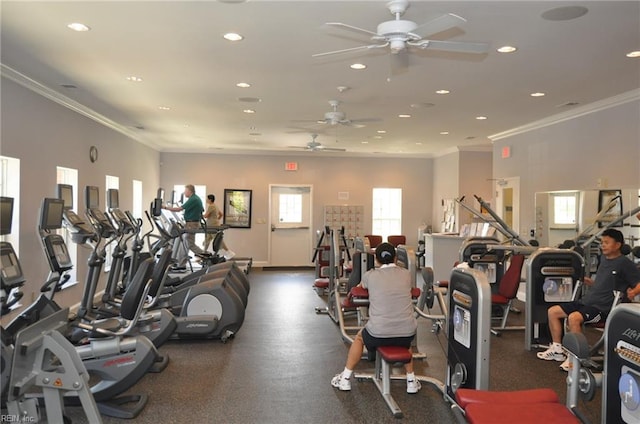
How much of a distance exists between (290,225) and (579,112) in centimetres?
717

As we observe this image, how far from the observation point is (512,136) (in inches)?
340

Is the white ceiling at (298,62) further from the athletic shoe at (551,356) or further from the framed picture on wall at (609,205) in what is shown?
the athletic shoe at (551,356)

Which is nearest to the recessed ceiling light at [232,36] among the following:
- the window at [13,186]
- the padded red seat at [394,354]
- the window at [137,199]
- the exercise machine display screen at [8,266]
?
the exercise machine display screen at [8,266]

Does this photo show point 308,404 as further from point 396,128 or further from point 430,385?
point 396,128

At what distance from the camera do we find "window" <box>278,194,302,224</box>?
1228 centimetres

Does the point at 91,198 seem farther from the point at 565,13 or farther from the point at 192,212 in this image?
the point at 565,13

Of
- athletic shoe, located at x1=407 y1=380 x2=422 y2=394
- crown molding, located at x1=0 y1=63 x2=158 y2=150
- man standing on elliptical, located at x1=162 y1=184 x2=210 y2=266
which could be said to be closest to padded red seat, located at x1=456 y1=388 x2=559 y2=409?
athletic shoe, located at x1=407 y1=380 x2=422 y2=394

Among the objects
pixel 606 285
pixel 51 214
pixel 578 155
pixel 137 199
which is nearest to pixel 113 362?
pixel 51 214

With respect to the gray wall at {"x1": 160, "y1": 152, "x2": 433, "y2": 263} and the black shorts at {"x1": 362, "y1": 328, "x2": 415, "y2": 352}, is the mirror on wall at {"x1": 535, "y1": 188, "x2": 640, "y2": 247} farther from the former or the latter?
the gray wall at {"x1": 160, "y1": 152, "x2": 433, "y2": 263}

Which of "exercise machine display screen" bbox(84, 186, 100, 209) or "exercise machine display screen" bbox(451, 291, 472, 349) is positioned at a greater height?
"exercise machine display screen" bbox(84, 186, 100, 209)

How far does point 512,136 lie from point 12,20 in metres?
7.51

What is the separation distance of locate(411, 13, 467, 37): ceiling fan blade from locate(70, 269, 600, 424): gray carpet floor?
101 inches

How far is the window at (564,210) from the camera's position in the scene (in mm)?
6629

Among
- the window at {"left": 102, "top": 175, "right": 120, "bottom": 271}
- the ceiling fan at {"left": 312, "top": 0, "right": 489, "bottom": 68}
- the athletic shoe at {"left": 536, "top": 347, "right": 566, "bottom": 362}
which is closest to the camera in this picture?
the ceiling fan at {"left": 312, "top": 0, "right": 489, "bottom": 68}
